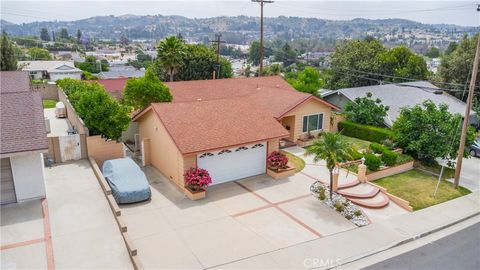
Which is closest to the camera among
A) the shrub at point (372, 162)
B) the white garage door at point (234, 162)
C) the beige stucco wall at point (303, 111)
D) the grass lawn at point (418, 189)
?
the grass lawn at point (418, 189)

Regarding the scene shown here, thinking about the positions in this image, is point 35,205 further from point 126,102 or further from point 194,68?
point 194,68

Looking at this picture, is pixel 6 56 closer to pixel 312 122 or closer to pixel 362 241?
pixel 312 122

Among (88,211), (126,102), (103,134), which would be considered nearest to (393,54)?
(126,102)

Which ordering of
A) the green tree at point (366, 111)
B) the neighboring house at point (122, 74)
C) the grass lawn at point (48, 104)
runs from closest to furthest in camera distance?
the green tree at point (366, 111)
the grass lawn at point (48, 104)
the neighboring house at point (122, 74)

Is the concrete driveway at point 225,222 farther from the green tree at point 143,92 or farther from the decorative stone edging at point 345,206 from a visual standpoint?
the green tree at point 143,92

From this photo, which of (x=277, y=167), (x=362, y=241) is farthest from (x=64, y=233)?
(x=277, y=167)

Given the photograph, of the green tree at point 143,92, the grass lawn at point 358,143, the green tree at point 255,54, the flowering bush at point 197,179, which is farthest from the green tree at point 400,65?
the green tree at point 255,54

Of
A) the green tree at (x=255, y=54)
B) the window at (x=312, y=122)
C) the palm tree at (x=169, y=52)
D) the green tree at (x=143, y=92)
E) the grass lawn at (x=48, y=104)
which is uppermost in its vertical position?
the palm tree at (x=169, y=52)
